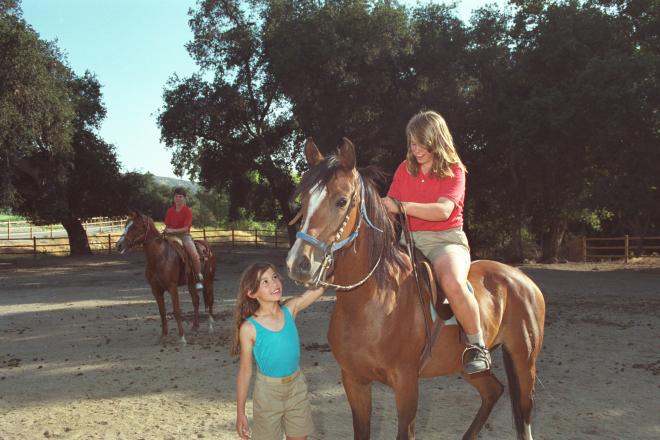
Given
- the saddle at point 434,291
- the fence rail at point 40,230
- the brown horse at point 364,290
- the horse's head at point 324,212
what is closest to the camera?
the horse's head at point 324,212

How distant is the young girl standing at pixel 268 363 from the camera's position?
3236mm

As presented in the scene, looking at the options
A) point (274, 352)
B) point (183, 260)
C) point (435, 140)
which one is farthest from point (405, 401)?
point (183, 260)

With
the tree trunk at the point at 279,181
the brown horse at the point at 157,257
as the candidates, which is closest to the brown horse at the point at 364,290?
the brown horse at the point at 157,257

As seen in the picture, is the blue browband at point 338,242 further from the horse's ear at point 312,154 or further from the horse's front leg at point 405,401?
the horse's front leg at point 405,401

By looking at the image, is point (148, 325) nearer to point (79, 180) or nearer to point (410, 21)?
point (410, 21)

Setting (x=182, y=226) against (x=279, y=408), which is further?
(x=182, y=226)

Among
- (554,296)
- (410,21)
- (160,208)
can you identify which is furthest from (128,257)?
(160,208)

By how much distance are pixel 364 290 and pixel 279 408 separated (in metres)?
0.88

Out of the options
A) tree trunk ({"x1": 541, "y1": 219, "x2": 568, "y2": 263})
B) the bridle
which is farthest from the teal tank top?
tree trunk ({"x1": 541, "y1": 219, "x2": 568, "y2": 263})

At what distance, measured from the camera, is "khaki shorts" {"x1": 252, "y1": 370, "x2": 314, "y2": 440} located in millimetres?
3242

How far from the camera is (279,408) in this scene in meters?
3.25

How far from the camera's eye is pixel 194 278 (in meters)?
10.1

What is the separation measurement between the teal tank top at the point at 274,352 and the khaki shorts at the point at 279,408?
5 cm

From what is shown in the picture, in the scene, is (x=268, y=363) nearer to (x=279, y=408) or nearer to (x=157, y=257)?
(x=279, y=408)
